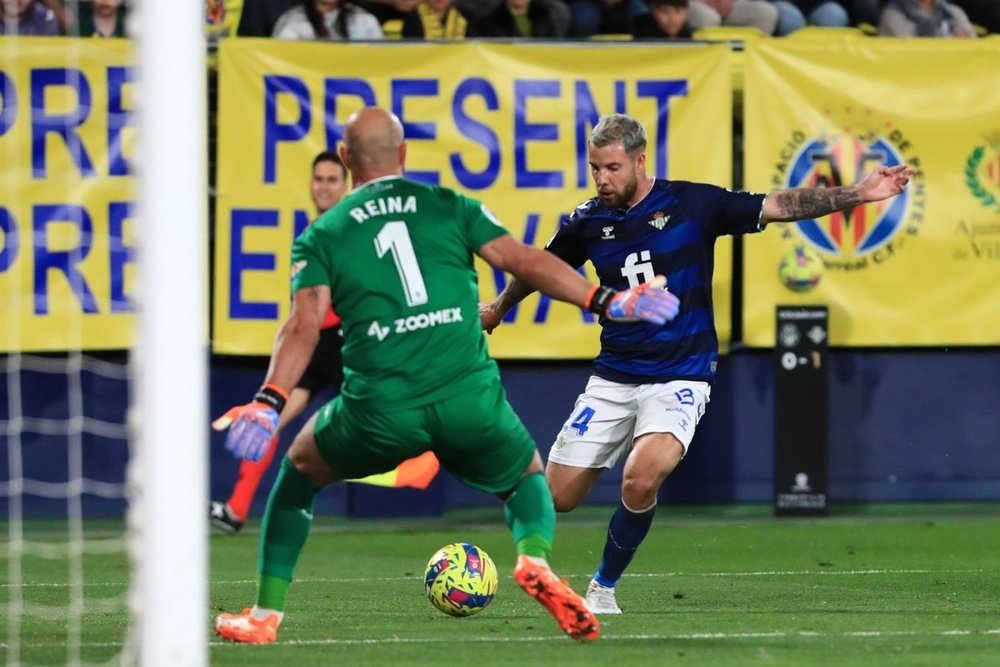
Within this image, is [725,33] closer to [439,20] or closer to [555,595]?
[439,20]

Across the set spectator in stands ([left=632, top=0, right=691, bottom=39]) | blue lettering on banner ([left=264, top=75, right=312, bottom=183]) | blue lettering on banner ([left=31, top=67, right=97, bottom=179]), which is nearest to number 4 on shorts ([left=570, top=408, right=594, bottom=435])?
blue lettering on banner ([left=264, top=75, right=312, bottom=183])

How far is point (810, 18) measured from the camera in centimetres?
1434

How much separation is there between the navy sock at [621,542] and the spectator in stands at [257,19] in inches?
244

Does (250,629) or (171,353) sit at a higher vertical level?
(171,353)

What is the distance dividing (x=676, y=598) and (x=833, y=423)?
5.13m

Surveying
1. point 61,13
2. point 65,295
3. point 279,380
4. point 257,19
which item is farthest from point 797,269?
point 279,380

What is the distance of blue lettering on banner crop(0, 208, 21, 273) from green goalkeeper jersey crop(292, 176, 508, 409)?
6350 mm

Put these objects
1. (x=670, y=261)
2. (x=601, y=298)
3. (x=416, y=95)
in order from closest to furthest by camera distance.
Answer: (x=601, y=298) < (x=670, y=261) < (x=416, y=95)

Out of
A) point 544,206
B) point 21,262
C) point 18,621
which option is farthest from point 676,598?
point 21,262

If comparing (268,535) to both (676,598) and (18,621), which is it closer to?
(18,621)

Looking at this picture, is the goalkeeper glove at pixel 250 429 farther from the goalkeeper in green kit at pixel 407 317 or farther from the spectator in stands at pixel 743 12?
the spectator in stands at pixel 743 12

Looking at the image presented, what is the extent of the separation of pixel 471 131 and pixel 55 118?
8.93 ft

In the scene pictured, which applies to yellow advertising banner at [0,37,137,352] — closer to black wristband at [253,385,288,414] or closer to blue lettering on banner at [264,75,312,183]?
blue lettering on banner at [264,75,312,183]

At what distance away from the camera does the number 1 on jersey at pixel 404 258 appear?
20.0 feet
